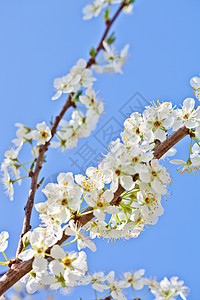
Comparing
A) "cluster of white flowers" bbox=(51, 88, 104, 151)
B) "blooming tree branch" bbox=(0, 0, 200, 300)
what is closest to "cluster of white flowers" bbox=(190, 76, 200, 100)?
"blooming tree branch" bbox=(0, 0, 200, 300)

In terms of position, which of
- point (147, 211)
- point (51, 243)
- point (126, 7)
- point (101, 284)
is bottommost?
point (101, 284)

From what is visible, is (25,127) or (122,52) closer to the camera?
(122,52)

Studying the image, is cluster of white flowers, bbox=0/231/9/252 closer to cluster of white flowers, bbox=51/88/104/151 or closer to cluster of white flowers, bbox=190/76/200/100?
cluster of white flowers, bbox=51/88/104/151

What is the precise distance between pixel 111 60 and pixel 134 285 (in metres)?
1.19

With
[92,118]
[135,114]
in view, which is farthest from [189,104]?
[92,118]

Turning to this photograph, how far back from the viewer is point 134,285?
1.83 m

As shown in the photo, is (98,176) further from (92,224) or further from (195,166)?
(195,166)

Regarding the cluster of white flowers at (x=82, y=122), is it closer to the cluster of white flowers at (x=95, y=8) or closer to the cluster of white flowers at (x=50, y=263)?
the cluster of white flowers at (x=95, y=8)

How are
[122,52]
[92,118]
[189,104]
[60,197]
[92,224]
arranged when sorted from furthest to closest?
[189,104]
[92,224]
[60,197]
[92,118]
[122,52]

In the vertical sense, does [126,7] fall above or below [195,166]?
above

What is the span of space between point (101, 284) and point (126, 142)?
2.66 ft

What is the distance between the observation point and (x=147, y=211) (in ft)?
6.17

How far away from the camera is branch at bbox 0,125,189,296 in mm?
1587

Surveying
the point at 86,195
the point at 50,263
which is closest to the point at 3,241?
the point at 50,263
